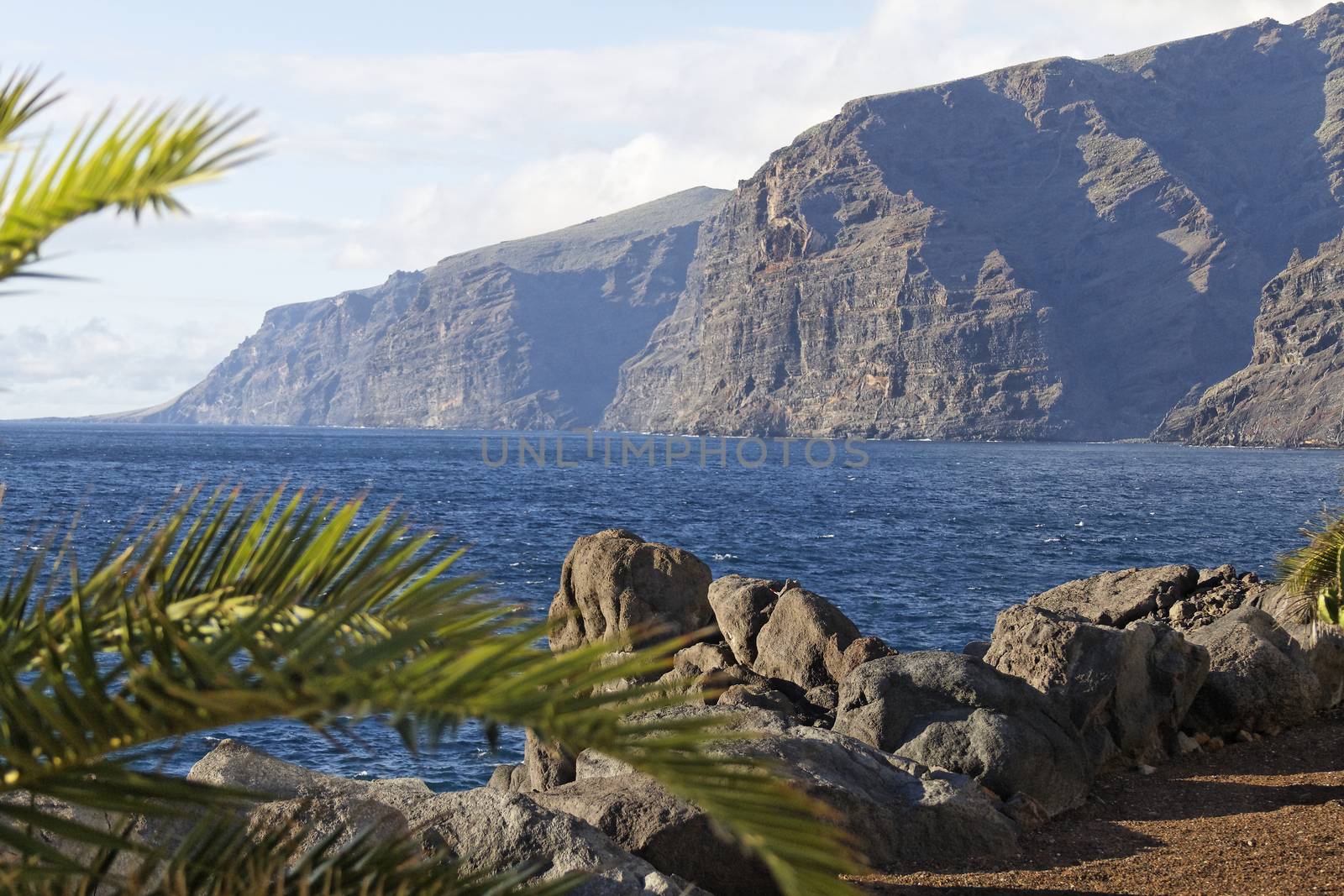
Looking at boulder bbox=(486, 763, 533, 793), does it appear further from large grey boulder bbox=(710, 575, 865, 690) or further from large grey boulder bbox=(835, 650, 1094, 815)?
large grey boulder bbox=(835, 650, 1094, 815)

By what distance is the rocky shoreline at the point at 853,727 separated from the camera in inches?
290

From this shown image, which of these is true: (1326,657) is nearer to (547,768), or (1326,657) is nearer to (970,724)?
(970,724)

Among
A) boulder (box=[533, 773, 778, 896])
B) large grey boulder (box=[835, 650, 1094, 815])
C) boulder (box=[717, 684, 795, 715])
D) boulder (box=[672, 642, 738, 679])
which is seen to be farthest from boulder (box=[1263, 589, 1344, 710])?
boulder (box=[533, 773, 778, 896])

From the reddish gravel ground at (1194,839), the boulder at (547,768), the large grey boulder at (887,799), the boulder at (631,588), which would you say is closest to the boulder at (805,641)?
the boulder at (631,588)

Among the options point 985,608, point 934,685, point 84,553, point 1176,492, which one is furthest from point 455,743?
point 1176,492

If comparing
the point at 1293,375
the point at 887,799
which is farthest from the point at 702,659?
the point at 1293,375

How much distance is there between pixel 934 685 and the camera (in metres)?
11.5

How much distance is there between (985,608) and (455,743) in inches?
671

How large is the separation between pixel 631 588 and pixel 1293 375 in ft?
524

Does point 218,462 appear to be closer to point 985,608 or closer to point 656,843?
point 985,608

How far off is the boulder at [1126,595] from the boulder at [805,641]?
256 inches

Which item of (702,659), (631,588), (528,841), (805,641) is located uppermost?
(631,588)

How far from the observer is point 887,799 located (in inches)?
364

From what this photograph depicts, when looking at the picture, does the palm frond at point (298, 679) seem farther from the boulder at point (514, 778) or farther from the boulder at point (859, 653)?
the boulder at point (859, 653)
